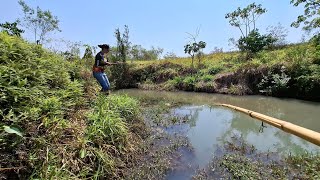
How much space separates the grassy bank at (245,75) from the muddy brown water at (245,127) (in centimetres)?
98

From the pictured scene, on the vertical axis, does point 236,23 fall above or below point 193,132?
above

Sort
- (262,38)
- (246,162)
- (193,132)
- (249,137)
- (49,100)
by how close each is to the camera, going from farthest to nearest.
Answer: (262,38)
(193,132)
(249,137)
(246,162)
(49,100)

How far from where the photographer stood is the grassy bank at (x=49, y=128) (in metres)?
2.85

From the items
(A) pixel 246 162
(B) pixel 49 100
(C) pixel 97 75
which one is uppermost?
(C) pixel 97 75

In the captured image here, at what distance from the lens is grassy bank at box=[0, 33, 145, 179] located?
285cm

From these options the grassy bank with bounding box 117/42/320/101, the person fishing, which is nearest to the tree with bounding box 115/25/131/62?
the grassy bank with bounding box 117/42/320/101

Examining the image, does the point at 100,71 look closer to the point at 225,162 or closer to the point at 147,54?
the point at 225,162

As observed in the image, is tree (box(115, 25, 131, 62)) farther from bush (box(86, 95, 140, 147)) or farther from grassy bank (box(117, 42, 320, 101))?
bush (box(86, 95, 140, 147))

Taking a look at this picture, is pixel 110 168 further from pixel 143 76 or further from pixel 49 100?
pixel 143 76

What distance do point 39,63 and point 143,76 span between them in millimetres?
13293

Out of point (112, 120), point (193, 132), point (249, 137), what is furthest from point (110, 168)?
point (249, 137)

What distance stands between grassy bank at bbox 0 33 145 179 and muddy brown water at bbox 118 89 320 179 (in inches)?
39.8

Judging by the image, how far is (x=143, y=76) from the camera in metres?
17.7

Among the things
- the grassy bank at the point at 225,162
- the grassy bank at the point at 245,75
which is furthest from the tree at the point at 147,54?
the grassy bank at the point at 225,162
